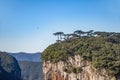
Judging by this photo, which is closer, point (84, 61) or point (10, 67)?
point (84, 61)

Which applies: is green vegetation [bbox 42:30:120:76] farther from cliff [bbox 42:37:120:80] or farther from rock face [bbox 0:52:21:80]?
rock face [bbox 0:52:21:80]

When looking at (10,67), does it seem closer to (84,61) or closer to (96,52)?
(84,61)

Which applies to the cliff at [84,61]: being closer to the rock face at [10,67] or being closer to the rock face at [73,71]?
the rock face at [73,71]

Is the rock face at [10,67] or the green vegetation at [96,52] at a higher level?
the green vegetation at [96,52]

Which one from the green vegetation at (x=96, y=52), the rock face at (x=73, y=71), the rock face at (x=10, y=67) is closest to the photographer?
the green vegetation at (x=96, y=52)

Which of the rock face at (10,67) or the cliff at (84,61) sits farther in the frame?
the rock face at (10,67)

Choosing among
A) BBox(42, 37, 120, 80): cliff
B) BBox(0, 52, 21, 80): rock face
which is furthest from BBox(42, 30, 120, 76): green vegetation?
BBox(0, 52, 21, 80): rock face

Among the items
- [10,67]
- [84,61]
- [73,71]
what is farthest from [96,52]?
[10,67]

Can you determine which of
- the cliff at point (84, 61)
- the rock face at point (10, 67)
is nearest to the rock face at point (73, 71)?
the cliff at point (84, 61)
